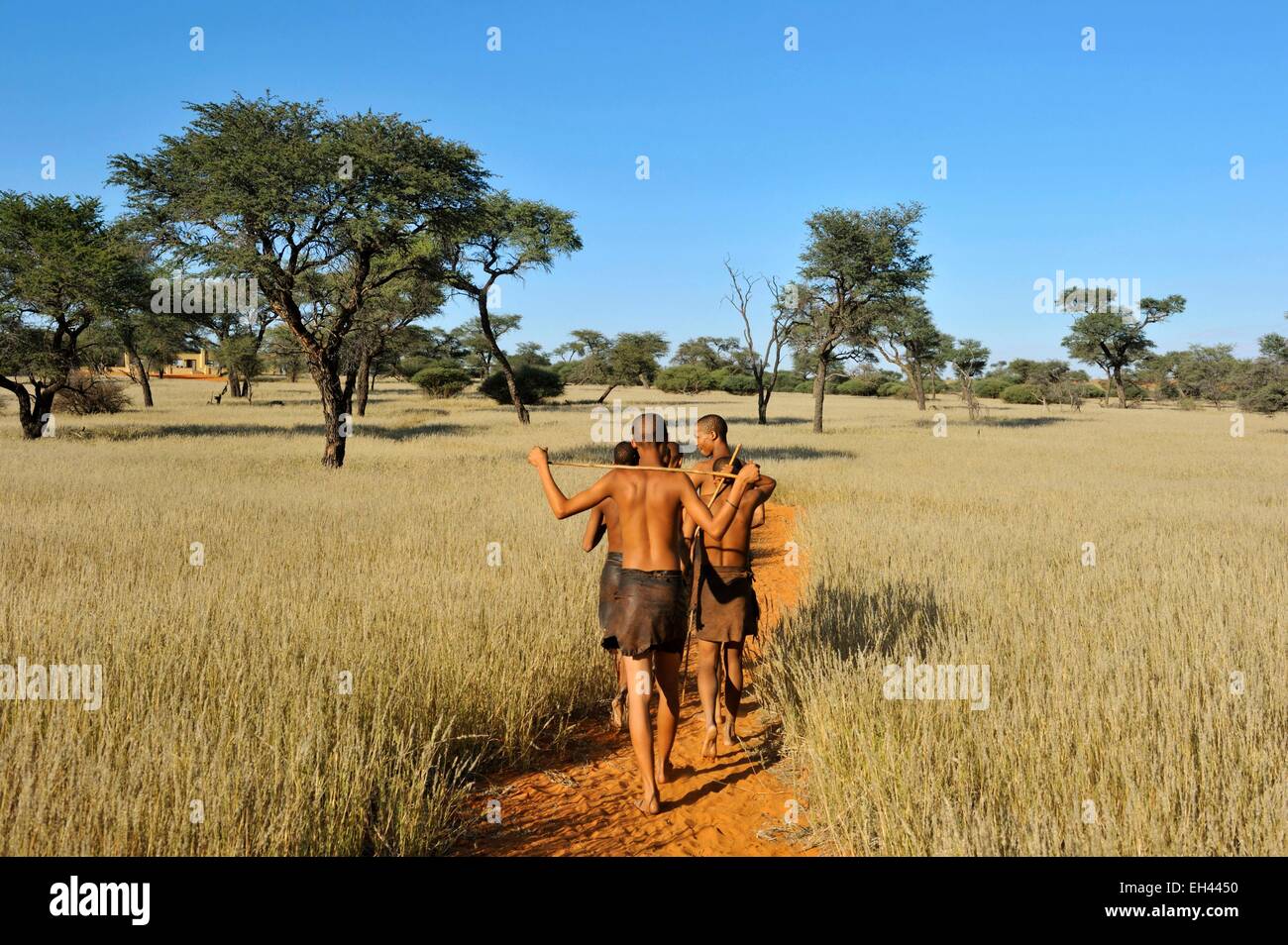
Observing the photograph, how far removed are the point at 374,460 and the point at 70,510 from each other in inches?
343

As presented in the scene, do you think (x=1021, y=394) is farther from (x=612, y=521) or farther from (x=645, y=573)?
(x=645, y=573)

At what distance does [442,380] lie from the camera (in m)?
58.7

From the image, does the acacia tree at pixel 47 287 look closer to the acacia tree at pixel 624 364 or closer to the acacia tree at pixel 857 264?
the acacia tree at pixel 857 264

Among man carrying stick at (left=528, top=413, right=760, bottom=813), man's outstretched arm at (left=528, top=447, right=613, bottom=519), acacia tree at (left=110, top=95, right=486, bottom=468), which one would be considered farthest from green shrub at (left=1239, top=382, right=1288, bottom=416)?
man's outstretched arm at (left=528, top=447, right=613, bottom=519)

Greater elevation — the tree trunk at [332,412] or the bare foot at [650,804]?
the tree trunk at [332,412]

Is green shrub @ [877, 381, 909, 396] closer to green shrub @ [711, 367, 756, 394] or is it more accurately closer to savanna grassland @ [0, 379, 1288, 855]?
green shrub @ [711, 367, 756, 394]

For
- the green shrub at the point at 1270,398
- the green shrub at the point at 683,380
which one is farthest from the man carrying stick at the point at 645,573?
the green shrub at the point at 683,380

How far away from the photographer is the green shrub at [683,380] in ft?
278

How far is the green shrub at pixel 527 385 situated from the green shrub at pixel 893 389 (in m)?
47.8

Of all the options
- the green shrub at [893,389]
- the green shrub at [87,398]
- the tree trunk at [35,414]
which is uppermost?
the green shrub at [893,389]
